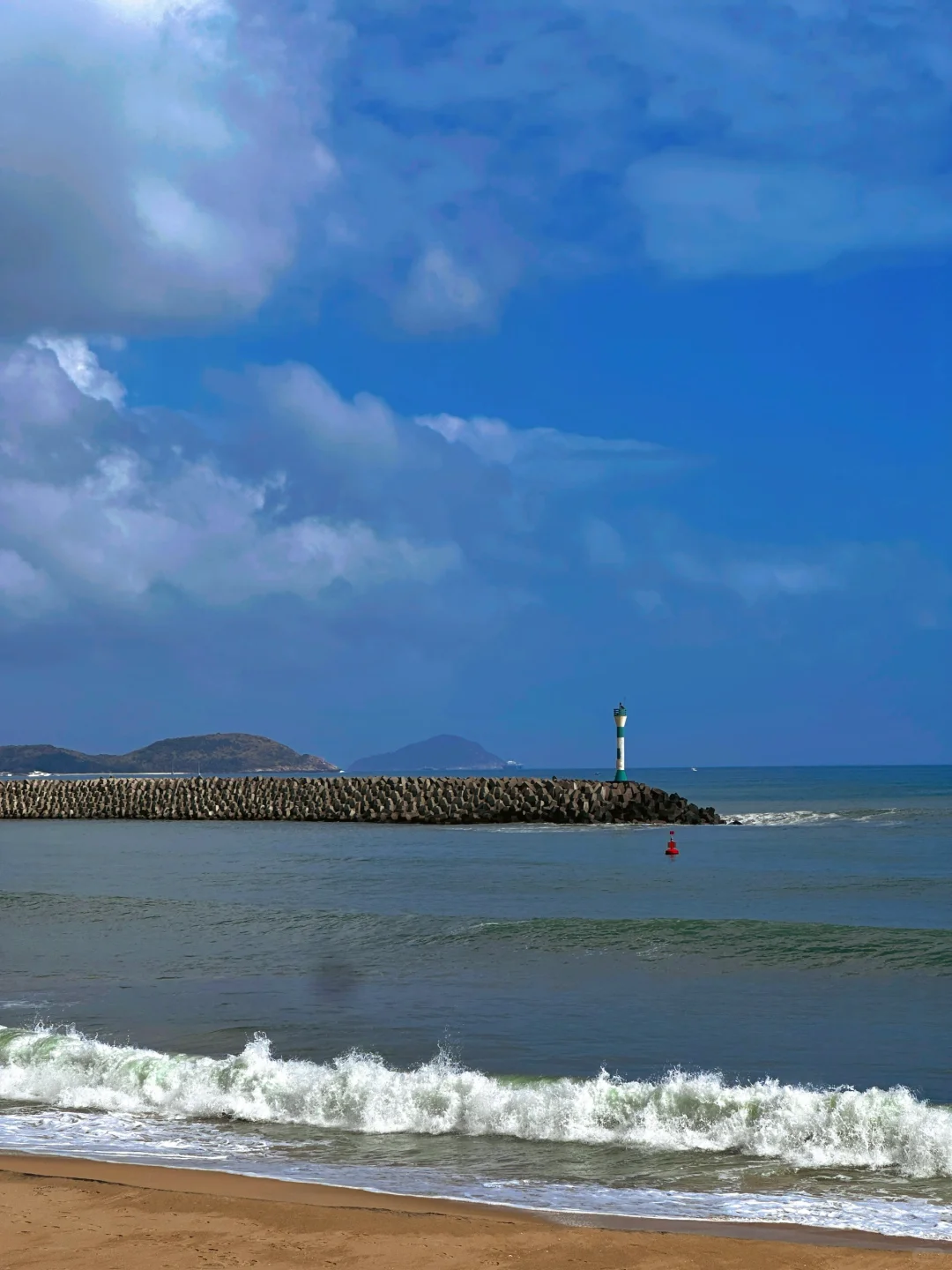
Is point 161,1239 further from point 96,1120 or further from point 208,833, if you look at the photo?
point 208,833

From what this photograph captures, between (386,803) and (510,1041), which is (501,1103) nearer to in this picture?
(510,1041)

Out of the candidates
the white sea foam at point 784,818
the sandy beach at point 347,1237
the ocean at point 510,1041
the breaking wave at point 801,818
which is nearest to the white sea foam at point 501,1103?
the ocean at point 510,1041

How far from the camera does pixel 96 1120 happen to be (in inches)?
353

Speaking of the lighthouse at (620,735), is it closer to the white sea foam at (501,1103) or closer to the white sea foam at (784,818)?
the white sea foam at (784,818)

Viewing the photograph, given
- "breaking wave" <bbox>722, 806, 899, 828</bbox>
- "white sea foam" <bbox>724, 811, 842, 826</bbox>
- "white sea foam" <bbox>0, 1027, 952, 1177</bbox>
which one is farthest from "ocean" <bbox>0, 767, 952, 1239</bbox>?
"white sea foam" <bbox>724, 811, 842, 826</bbox>

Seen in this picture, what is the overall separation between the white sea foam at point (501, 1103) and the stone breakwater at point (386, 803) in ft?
118

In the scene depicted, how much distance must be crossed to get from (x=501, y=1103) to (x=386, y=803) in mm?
39164

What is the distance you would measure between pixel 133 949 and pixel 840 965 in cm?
848

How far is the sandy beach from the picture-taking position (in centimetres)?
582

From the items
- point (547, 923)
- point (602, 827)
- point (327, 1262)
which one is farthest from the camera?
point (602, 827)

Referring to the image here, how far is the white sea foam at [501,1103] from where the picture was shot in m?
7.91

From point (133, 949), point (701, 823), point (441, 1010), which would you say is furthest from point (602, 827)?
point (441, 1010)

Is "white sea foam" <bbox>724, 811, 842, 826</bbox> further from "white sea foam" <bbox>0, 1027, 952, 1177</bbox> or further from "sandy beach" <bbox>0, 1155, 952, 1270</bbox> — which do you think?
"sandy beach" <bbox>0, 1155, 952, 1270</bbox>

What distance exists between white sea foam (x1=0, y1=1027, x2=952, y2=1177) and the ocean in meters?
0.02
